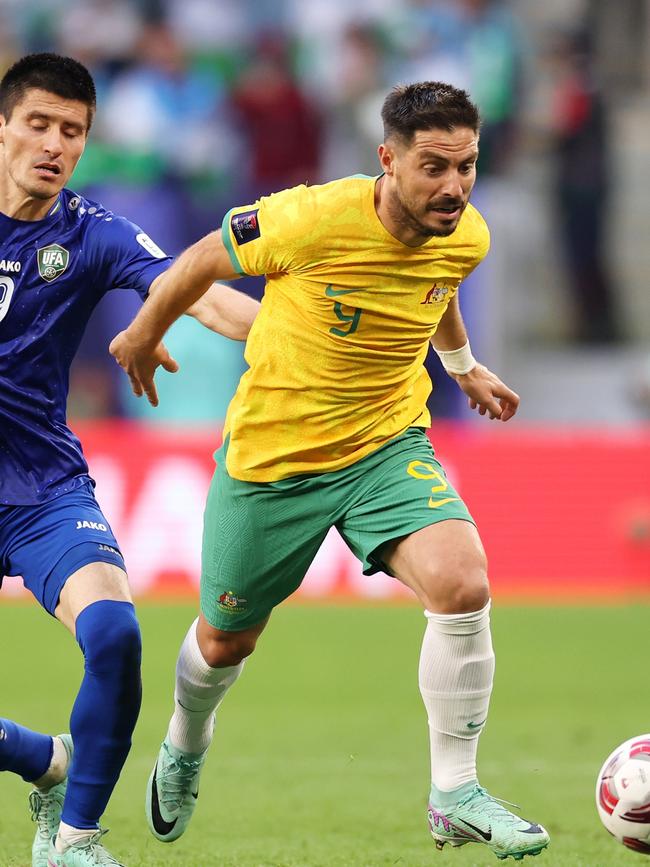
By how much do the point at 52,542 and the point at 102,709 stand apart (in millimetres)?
576

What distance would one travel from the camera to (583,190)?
55.8 ft

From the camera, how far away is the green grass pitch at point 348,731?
20.6 feet

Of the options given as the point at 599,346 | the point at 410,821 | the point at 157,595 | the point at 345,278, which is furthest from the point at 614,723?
the point at 599,346

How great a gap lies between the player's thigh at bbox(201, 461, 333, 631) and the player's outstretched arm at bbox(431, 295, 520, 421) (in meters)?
0.86

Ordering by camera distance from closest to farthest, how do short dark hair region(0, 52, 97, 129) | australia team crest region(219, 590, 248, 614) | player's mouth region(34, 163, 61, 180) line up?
player's mouth region(34, 163, 61, 180)
short dark hair region(0, 52, 97, 129)
australia team crest region(219, 590, 248, 614)

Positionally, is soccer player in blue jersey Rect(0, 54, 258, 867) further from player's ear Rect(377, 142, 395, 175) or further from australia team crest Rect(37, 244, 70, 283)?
player's ear Rect(377, 142, 395, 175)

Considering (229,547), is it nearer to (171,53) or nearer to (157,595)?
(157,595)

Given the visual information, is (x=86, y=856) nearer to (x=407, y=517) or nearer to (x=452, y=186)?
(x=407, y=517)

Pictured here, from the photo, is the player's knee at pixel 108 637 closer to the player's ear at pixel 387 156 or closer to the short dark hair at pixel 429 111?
the player's ear at pixel 387 156

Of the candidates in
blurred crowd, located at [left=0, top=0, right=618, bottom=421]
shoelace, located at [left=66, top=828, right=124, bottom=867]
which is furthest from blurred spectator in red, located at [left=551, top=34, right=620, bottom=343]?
shoelace, located at [left=66, top=828, right=124, bottom=867]

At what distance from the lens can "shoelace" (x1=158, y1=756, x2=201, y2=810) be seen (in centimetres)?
633

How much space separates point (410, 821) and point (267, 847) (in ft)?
3.05

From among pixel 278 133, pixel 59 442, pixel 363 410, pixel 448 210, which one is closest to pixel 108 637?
pixel 59 442

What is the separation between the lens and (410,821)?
6.86m
